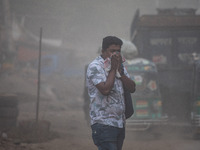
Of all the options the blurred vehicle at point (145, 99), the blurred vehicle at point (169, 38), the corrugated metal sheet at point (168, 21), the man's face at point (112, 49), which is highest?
the corrugated metal sheet at point (168, 21)

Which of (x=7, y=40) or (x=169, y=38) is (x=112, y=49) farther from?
(x=7, y=40)

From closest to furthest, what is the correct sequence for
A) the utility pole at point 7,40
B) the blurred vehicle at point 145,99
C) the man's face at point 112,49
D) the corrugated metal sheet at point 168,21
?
the man's face at point 112,49 → the blurred vehicle at point 145,99 → the corrugated metal sheet at point 168,21 → the utility pole at point 7,40

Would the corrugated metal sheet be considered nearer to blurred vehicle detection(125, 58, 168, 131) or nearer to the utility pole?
blurred vehicle detection(125, 58, 168, 131)

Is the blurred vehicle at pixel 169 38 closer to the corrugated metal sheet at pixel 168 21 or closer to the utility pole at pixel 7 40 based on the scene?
the corrugated metal sheet at pixel 168 21

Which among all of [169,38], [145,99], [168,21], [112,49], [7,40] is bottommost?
[145,99]

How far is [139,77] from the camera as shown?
899 cm

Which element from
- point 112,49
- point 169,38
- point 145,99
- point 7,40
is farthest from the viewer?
point 7,40

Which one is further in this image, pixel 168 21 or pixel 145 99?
pixel 168 21

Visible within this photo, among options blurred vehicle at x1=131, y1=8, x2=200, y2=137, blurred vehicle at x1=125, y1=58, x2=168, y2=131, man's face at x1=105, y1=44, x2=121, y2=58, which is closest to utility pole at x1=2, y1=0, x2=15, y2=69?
blurred vehicle at x1=131, y1=8, x2=200, y2=137

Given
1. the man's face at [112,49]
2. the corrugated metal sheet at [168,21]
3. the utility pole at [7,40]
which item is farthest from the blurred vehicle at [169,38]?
the utility pole at [7,40]

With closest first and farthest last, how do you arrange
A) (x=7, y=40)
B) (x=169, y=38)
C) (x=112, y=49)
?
(x=112, y=49) → (x=169, y=38) → (x=7, y=40)

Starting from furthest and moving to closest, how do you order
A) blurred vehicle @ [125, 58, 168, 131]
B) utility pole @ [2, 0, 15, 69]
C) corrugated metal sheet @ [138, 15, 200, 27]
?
utility pole @ [2, 0, 15, 69], corrugated metal sheet @ [138, 15, 200, 27], blurred vehicle @ [125, 58, 168, 131]

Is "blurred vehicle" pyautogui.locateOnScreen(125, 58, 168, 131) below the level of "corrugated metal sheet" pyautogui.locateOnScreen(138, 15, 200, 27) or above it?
below

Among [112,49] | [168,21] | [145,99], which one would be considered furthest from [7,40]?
[112,49]
